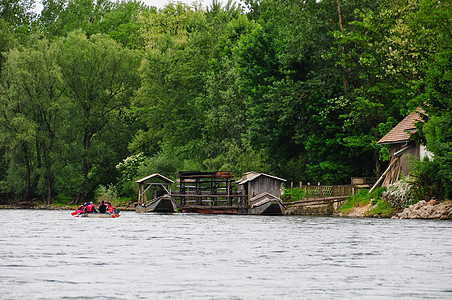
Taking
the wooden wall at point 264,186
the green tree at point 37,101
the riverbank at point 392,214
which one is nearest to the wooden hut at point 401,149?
the riverbank at point 392,214

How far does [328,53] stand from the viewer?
5116 centimetres

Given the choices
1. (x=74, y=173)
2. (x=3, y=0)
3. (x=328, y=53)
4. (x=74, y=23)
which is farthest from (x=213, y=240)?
(x=74, y=23)

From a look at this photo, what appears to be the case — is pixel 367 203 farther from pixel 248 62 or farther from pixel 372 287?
pixel 372 287

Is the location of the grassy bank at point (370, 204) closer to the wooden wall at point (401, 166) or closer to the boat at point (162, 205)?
the wooden wall at point (401, 166)

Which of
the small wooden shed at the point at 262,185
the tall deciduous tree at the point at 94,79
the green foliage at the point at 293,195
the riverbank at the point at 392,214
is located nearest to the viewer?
the riverbank at the point at 392,214

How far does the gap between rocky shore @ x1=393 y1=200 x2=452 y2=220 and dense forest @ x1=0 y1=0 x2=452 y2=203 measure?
39.9 inches

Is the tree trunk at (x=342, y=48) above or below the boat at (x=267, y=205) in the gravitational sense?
above

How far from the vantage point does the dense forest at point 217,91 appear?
4706cm

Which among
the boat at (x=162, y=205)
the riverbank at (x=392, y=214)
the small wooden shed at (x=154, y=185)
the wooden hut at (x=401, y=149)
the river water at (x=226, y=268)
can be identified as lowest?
the river water at (x=226, y=268)

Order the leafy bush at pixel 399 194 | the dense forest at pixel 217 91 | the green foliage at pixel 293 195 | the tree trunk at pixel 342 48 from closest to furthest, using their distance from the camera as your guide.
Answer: the leafy bush at pixel 399 194, the dense forest at pixel 217 91, the tree trunk at pixel 342 48, the green foliage at pixel 293 195

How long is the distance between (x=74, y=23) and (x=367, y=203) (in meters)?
64.9

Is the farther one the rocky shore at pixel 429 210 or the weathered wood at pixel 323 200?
the weathered wood at pixel 323 200

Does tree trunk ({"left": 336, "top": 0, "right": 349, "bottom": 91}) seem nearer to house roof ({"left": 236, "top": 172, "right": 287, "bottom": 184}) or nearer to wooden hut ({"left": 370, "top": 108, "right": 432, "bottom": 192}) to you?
wooden hut ({"left": 370, "top": 108, "right": 432, "bottom": 192})

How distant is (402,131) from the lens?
46031mm
